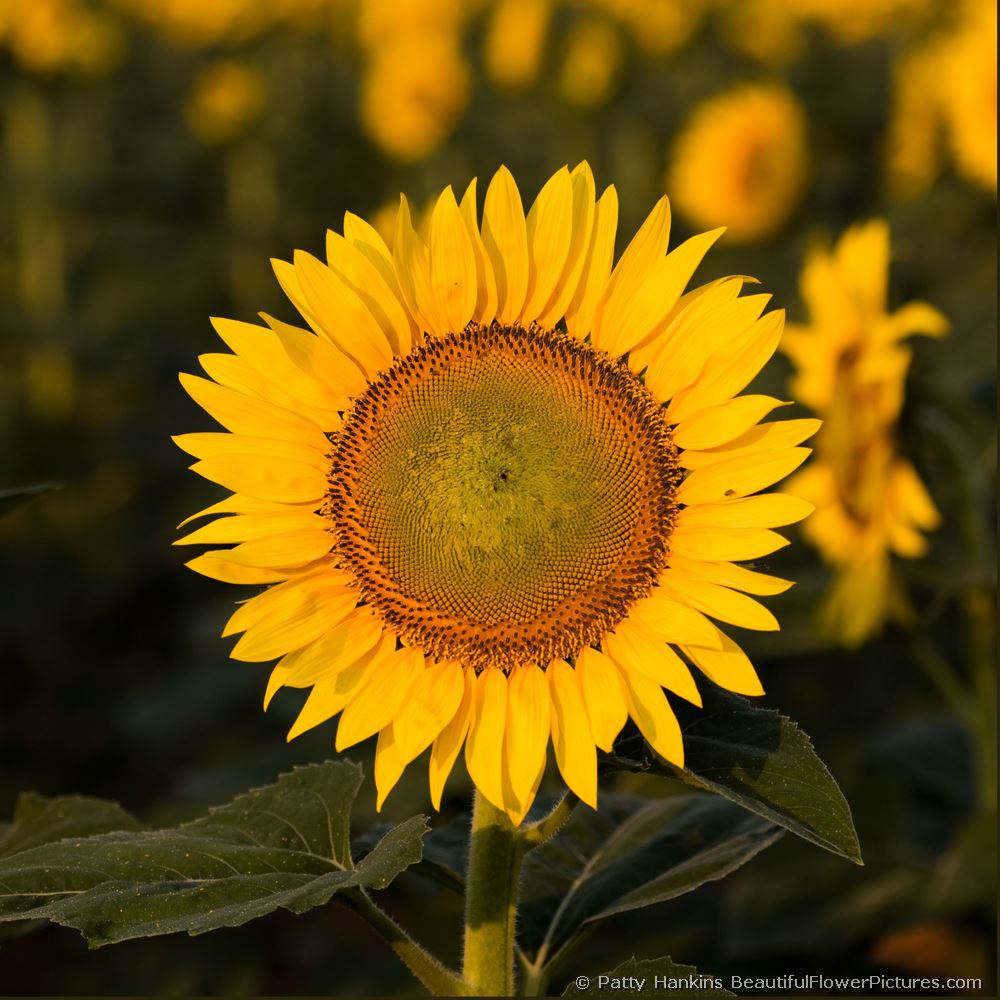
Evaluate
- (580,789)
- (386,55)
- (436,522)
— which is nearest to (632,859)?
(580,789)

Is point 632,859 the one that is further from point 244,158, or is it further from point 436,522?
point 244,158

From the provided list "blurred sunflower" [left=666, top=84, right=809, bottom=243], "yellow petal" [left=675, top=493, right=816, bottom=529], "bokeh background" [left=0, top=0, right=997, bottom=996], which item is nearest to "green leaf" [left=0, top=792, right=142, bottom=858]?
"yellow petal" [left=675, top=493, right=816, bottom=529]

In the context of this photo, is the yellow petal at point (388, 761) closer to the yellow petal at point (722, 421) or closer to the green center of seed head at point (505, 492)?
the green center of seed head at point (505, 492)

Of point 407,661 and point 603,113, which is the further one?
point 603,113

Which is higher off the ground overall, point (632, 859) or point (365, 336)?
point (365, 336)

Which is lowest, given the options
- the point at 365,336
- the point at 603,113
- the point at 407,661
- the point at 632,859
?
the point at 632,859

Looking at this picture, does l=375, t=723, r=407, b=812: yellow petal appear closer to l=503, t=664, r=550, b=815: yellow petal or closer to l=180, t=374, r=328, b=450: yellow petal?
l=503, t=664, r=550, b=815: yellow petal
